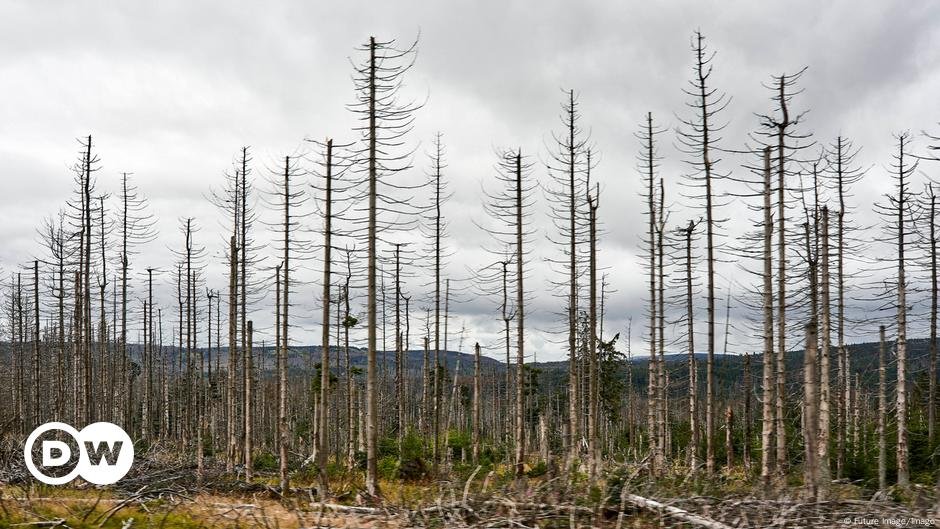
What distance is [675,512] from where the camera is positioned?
7.09 meters

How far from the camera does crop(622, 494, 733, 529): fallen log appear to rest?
6508 millimetres

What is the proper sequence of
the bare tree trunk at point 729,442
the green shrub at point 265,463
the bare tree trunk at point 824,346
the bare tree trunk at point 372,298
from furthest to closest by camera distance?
the green shrub at point 265,463, the bare tree trunk at point 729,442, the bare tree trunk at point 824,346, the bare tree trunk at point 372,298

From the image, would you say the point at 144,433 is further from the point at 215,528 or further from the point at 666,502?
the point at 666,502

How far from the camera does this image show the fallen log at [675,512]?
6508 mm

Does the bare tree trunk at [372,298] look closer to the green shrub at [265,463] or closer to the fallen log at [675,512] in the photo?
the fallen log at [675,512]

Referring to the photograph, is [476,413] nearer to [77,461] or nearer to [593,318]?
[593,318]

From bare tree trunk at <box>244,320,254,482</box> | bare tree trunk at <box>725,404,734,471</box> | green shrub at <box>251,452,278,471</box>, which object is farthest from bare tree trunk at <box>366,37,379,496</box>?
bare tree trunk at <box>725,404,734,471</box>

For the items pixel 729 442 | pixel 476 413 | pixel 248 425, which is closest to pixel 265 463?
pixel 248 425

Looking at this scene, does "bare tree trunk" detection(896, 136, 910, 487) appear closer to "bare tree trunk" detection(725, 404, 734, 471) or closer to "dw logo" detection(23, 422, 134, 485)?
"bare tree trunk" detection(725, 404, 734, 471)

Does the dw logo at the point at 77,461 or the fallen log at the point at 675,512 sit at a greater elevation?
the fallen log at the point at 675,512

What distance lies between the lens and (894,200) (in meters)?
19.6

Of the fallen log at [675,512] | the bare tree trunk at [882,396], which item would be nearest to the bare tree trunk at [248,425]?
the fallen log at [675,512]

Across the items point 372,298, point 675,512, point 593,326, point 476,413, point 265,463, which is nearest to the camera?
point 675,512

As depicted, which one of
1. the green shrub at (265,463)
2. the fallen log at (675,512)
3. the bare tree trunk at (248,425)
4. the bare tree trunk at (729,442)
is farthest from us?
the green shrub at (265,463)
